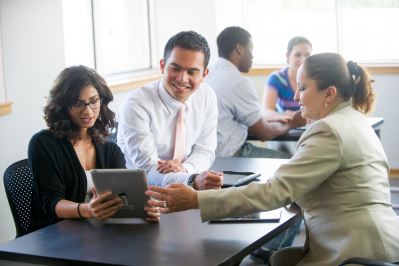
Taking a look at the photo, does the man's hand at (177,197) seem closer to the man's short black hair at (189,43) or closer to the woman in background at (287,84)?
the man's short black hair at (189,43)

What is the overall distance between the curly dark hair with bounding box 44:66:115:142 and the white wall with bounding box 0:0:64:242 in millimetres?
1223

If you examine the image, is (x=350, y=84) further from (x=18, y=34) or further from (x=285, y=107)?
(x=285, y=107)

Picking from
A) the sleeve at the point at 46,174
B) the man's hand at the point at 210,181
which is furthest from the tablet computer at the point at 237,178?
the sleeve at the point at 46,174

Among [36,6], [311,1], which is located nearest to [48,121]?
[36,6]

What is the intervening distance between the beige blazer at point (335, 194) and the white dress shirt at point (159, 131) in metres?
0.71

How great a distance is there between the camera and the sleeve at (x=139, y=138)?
2.87 metres

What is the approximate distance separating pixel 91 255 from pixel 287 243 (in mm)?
2121

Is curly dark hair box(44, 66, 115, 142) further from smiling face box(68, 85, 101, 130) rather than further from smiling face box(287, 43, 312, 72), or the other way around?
smiling face box(287, 43, 312, 72)

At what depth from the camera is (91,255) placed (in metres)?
1.86

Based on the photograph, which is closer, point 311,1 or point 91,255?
point 91,255

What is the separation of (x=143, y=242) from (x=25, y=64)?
2.20 meters

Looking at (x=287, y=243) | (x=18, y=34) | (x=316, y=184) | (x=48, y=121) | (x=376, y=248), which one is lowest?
(x=287, y=243)

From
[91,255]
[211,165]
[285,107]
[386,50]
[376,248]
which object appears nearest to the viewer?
[91,255]

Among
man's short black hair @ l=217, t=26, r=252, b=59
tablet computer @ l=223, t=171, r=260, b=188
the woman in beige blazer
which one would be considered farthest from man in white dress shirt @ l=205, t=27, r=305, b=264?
the woman in beige blazer
